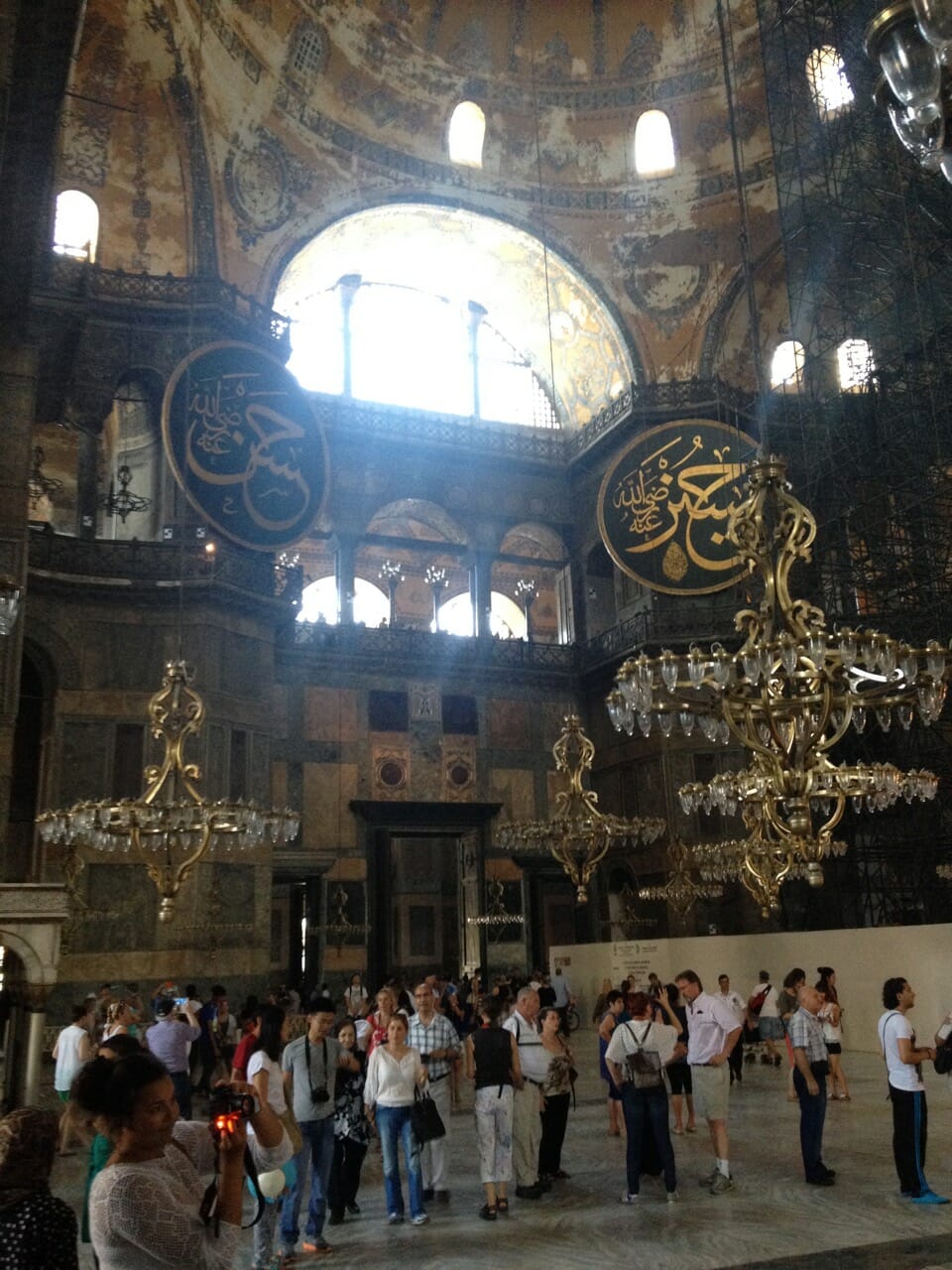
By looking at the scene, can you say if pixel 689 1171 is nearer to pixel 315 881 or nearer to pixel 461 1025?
pixel 461 1025

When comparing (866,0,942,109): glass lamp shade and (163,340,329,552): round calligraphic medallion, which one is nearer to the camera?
(866,0,942,109): glass lamp shade

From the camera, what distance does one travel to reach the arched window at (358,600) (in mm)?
22344

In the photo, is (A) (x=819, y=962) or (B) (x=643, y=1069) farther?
(A) (x=819, y=962)

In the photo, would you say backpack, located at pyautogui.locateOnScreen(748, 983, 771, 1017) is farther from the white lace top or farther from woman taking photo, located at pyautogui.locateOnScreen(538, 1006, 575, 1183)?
the white lace top

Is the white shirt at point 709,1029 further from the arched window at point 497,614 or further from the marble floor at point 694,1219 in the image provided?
the arched window at point 497,614

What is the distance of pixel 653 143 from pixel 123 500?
434 inches

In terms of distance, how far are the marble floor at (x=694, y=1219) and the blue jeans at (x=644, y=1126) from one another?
139 millimetres

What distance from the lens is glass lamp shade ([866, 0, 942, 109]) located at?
2.88 metres

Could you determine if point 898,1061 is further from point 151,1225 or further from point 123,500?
point 123,500

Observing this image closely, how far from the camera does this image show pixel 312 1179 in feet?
15.2

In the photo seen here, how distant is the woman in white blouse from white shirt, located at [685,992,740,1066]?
148 cm

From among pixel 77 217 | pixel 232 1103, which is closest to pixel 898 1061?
pixel 232 1103

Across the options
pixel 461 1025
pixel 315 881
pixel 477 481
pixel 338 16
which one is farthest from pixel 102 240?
pixel 461 1025

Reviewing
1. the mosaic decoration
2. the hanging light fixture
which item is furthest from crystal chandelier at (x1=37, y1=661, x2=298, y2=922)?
the mosaic decoration
